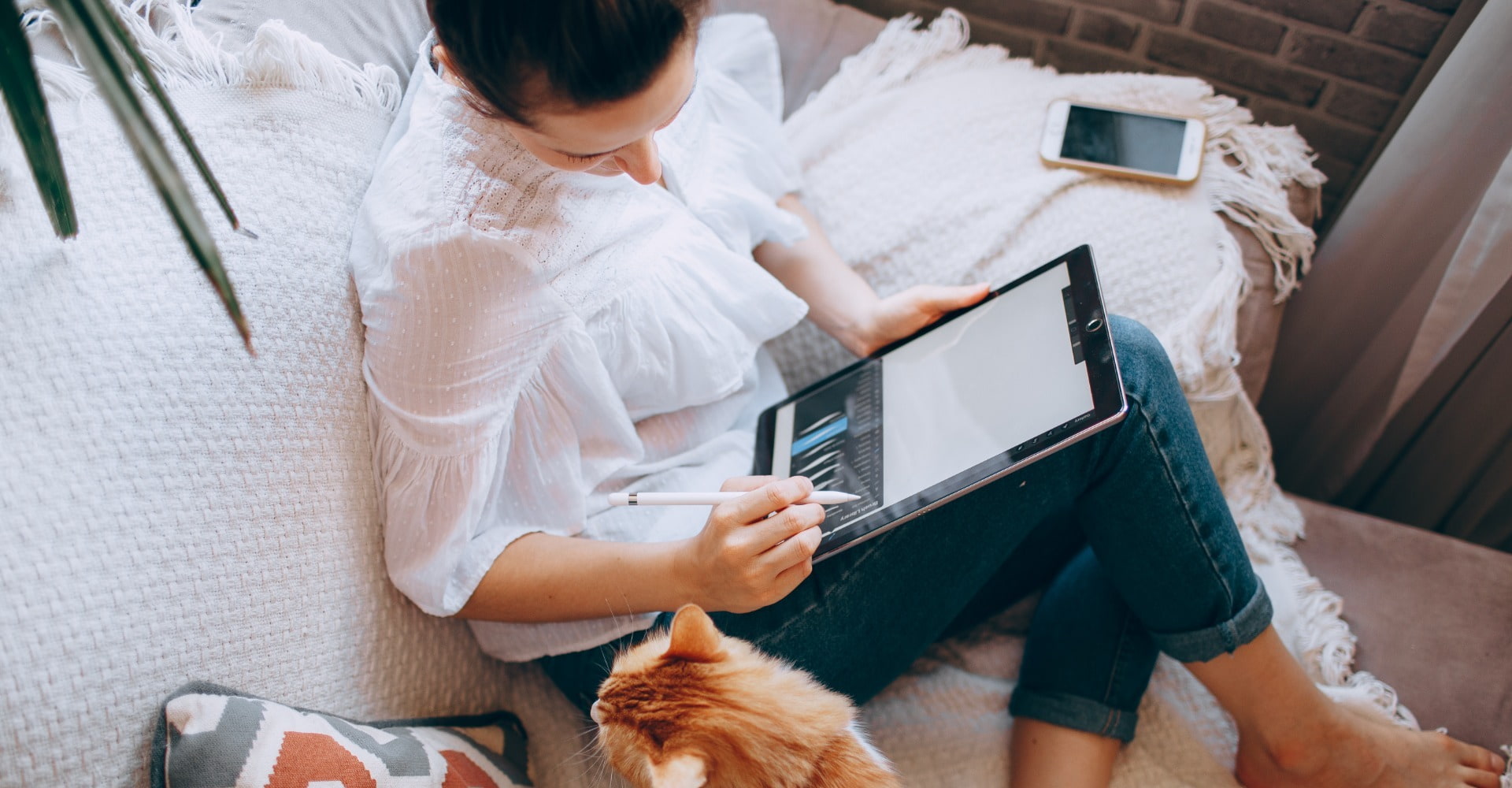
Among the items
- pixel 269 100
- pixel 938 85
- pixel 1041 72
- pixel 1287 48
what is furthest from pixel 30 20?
pixel 1287 48

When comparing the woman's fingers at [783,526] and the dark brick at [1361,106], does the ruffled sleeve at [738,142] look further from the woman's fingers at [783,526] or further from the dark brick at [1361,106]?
the dark brick at [1361,106]

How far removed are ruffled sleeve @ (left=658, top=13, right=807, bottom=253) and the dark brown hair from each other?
1.16ft

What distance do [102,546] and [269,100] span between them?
45 centimetres

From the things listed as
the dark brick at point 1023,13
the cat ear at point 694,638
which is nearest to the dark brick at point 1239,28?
the dark brick at point 1023,13

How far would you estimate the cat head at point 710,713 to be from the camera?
657mm

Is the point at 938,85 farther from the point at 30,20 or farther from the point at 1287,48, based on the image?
the point at 30,20

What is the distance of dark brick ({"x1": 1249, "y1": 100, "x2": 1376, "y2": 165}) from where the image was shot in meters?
1.29

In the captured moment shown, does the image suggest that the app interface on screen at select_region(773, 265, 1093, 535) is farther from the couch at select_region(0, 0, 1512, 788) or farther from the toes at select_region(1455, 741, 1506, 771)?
the toes at select_region(1455, 741, 1506, 771)

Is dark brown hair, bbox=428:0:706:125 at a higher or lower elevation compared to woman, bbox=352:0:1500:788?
higher

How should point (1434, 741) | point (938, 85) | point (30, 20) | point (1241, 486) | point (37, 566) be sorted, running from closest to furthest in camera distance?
1. point (37, 566)
2. point (30, 20)
3. point (1434, 741)
4. point (1241, 486)
5. point (938, 85)

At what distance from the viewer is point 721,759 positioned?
2.16 feet

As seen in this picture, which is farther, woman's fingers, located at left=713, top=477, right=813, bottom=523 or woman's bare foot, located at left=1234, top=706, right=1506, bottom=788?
woman's bare foot, located at left=1234, top=706, right=1506, bottom=788

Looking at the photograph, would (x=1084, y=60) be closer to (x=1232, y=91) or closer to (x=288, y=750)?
(x=1232, y=91)

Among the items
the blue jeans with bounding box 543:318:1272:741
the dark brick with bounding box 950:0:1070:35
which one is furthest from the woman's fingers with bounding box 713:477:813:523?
the dark brick with bounding box 950:0:1070:35
